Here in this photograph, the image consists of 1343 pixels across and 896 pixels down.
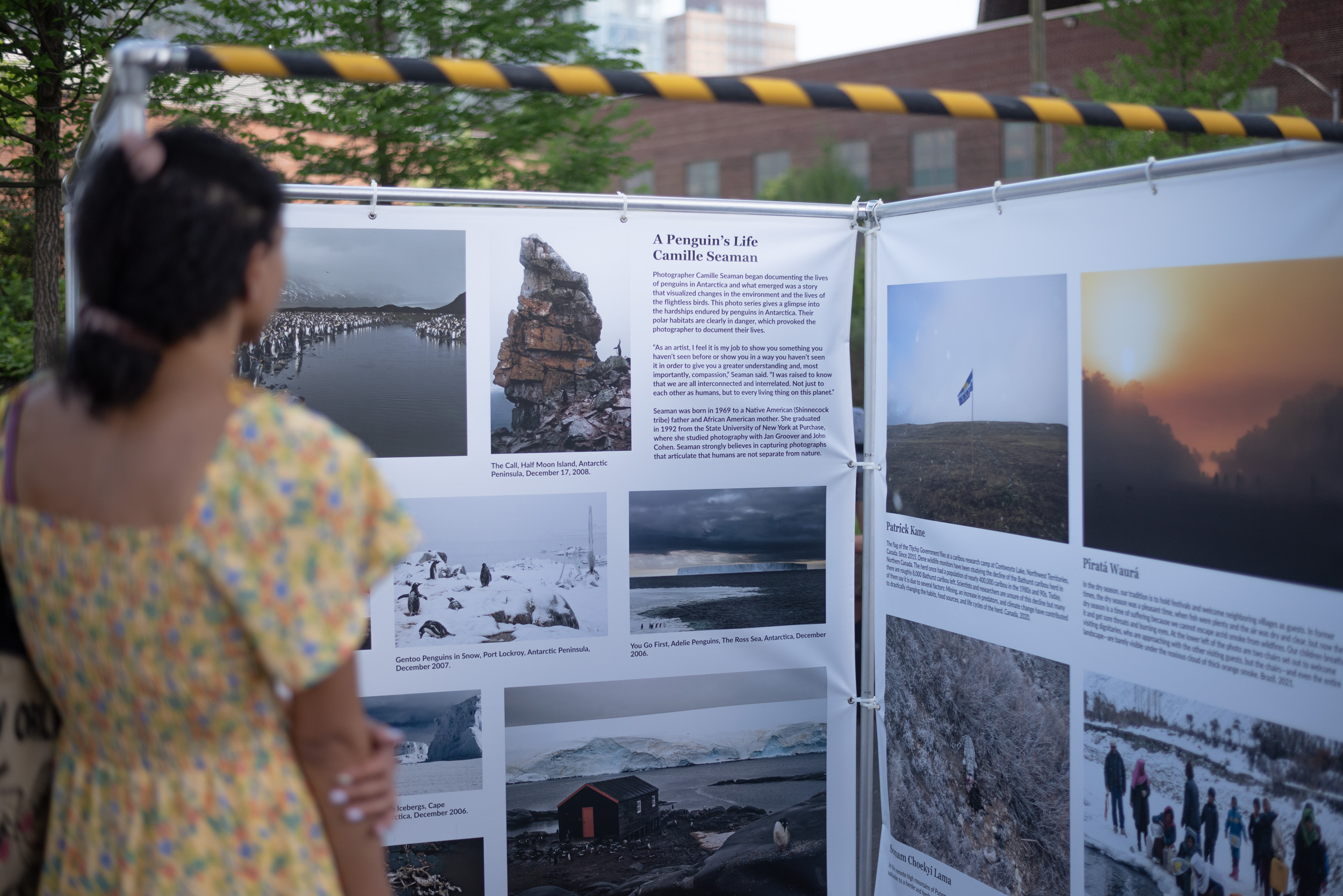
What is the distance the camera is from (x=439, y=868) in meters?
3.52

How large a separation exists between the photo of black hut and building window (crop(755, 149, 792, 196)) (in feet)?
→ 119

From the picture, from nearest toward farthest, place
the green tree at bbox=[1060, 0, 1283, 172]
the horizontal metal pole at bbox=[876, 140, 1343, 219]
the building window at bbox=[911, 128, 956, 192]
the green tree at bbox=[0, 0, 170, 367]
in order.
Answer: the horizontal metal pole at bbox=[876, 140, 1343, 219], the green tree at bbox=[0, 0, 170, 367], the green tree at bbox=[1060, 0, 1283, 172], the building window at bbox=[911, 128, 956, 192]

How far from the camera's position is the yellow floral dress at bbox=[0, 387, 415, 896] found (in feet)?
4.05

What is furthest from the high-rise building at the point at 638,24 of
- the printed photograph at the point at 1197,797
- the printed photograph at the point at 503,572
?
the printed photograph at the point at 1197,797

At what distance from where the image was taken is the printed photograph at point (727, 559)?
3.67m

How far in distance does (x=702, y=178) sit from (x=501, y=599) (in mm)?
40267

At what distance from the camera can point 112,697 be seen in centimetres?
130

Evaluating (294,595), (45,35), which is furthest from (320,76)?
(45,35)

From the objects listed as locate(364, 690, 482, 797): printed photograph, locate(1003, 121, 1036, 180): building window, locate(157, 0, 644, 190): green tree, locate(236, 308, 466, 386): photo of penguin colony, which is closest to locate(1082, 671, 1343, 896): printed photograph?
locate(364, 690, 482, 797): printed photograph

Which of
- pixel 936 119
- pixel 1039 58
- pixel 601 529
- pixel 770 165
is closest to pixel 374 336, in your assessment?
pixel 601 529

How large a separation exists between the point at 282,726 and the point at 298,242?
2.32 meters

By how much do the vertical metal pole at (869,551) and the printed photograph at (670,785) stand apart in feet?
0.59

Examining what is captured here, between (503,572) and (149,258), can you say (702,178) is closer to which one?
(503,572)

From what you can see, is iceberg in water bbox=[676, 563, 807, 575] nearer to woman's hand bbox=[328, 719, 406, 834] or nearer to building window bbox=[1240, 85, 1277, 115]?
woman's hand bbox=[328, 719, 406, 834]
